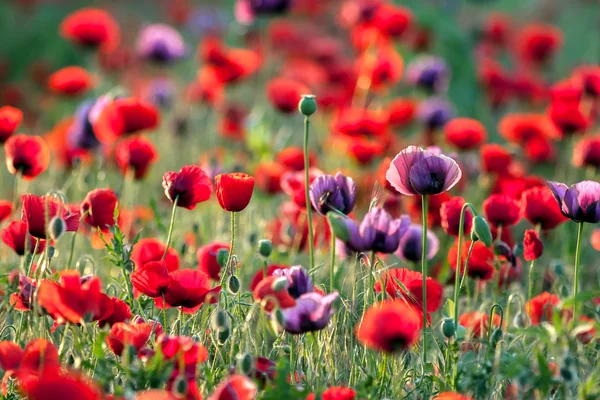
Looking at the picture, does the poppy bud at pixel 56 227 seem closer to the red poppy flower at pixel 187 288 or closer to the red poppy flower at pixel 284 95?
the red poppy flower at pixel 187 288

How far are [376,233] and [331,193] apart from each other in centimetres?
21

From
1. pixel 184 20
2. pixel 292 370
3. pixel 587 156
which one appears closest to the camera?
pixel 292 370

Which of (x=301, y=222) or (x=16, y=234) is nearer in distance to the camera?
(x=16, y=234)

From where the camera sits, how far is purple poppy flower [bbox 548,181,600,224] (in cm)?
176

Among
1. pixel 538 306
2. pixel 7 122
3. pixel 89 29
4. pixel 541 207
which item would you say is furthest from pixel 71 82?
pixel 538 306

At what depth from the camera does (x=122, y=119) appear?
283cm

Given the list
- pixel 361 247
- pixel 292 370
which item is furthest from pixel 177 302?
pixel 361 247

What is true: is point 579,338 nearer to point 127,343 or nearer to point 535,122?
point 127,343

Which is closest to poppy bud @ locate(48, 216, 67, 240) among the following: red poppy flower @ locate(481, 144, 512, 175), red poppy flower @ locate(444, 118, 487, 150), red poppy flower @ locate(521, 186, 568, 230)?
red poppy flower @ locate(521, 186, 568, 230)

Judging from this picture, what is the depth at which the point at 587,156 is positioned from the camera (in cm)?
296

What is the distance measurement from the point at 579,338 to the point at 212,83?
2.63 metres

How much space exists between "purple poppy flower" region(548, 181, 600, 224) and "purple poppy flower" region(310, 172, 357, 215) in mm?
439

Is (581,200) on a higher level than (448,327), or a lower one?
higher

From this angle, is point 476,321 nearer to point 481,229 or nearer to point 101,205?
point 481,229
